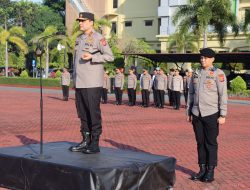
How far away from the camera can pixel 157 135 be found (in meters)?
11.9

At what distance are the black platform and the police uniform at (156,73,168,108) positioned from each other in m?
→ 14.4

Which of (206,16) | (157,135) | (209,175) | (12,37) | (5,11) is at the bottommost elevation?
(157,135)

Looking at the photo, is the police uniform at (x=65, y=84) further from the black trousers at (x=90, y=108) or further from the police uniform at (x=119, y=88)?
the black trousers at (x=90, y=108)

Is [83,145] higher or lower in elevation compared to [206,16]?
lower

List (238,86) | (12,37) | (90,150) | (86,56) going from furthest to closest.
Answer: (12,37)
(238,86)
(90,150)
(86,56)

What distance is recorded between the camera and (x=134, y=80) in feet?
73.1

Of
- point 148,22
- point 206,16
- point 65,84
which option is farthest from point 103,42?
point 148,22

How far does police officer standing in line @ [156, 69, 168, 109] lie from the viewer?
21031 millimetres

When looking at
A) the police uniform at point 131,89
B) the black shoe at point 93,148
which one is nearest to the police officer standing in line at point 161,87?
the police uniform at point 131,89

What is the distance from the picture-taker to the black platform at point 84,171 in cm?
536

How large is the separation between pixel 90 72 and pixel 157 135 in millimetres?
5796

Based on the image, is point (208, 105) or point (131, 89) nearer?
point (208, 105)

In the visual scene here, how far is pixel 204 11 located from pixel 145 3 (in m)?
20.7

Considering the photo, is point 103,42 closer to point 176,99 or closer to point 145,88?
point 176,99
